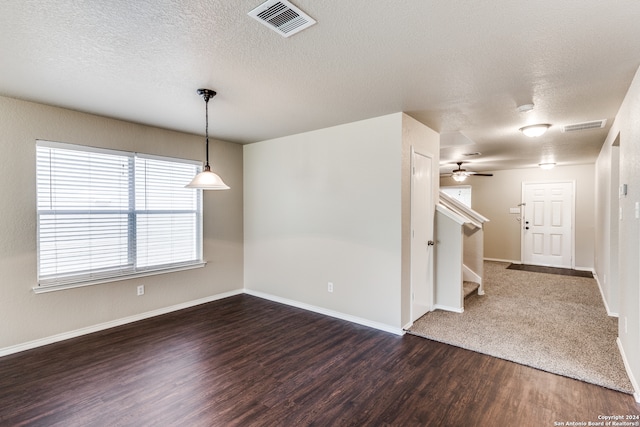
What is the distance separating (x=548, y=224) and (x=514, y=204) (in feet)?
2.84

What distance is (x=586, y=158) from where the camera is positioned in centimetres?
639

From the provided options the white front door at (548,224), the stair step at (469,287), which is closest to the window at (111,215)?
the stair step at (469,287)

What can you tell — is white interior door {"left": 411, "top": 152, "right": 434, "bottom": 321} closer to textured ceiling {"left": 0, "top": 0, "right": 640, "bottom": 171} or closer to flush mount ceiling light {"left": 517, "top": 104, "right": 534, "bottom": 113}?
textured ceiling {"left": 0, "top": 0, "right": 640, "bottom": 171}

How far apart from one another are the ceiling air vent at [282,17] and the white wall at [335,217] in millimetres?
1912

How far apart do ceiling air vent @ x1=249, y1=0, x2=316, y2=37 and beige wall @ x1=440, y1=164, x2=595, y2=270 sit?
8.02 metres

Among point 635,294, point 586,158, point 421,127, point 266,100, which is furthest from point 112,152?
point 586,158

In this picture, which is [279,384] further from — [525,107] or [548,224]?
[548,224]

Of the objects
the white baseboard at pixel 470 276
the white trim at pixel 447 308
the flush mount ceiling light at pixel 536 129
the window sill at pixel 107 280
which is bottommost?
the white trim at pixel 447 308

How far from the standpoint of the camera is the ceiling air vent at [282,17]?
5.40 ft

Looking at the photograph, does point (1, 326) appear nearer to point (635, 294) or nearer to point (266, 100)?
point (266, 100)

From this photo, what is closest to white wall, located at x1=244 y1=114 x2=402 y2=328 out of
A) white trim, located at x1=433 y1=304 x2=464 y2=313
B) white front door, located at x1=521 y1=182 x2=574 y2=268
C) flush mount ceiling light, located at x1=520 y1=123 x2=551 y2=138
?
white trim, located at x1=433 y1=304 x2=464 y2=313

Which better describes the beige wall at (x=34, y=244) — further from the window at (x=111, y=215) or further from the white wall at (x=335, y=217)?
the white wall at (x=335, y=217)

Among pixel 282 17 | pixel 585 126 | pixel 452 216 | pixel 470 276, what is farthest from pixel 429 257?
pixel 282 17

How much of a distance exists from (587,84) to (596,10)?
1249mm
